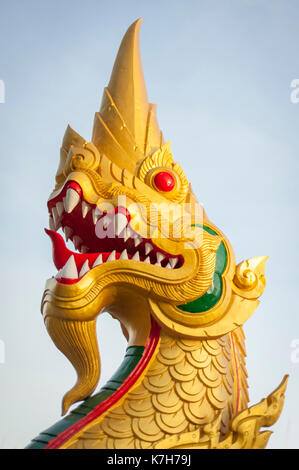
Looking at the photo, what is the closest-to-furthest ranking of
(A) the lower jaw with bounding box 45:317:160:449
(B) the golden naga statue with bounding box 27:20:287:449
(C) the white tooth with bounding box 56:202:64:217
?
1. (A) the lower jaw with bounding box 45:317:160:449
2. (B) the golden naga statue with bounding box 27:20:287:449
3. (C) the white tooth with bounding box 56:202:64:217

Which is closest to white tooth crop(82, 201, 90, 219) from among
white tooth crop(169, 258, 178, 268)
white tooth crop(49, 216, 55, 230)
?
white tooth crop(49, 216, 55, 230)

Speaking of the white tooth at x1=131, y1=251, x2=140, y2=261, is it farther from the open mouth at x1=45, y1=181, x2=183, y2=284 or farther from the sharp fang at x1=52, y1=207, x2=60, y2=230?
the sharp fang at x1=52, y1=207, x2=60, y2=230

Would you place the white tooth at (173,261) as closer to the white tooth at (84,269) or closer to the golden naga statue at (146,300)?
the golden naga statue at (146,300)

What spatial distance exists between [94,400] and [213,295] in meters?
1.04

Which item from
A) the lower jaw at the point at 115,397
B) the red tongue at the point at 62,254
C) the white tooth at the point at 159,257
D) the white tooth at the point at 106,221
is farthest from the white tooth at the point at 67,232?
the lower jaw at the point at 115,397

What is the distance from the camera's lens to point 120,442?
11.7 feet

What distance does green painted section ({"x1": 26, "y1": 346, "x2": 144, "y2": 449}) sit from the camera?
3668 millimetres

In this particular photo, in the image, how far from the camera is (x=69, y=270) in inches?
152

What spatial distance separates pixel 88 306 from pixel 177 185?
Result: 112cm

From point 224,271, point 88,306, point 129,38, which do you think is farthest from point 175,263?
point 129,38

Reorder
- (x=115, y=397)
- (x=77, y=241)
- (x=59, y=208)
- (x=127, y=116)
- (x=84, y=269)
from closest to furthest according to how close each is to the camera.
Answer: (x=115, y=397), (x=84, y=269), (x=59, y=208), (x=77, y=241), (x=127, y=116)

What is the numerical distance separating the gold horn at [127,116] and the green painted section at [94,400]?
1.32 metres

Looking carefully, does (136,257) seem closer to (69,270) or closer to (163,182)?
(69,270)

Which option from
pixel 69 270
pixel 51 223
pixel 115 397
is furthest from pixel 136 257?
pixel 115 397
